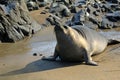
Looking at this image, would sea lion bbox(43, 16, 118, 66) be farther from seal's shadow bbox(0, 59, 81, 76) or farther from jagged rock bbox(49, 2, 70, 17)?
jagged rock bbox(49, 2, 70, 17)

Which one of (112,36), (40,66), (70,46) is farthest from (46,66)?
(112,36)

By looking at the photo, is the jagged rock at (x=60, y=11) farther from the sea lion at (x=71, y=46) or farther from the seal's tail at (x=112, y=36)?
the sea lion at (x=71, y=46)

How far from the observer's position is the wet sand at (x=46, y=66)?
6.48m

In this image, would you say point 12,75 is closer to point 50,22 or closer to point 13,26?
point 13,26

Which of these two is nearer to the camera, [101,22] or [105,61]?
[105,61]

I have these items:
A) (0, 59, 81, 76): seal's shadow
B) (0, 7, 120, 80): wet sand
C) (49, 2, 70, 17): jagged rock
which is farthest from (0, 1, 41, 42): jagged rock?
(0, 59, 81, 76): seal's shadow

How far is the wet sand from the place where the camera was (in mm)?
6477

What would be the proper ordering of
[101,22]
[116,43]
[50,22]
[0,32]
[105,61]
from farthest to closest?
1. [50,22]
2. [101,22]
3. [0,32]
4. [116,43]
5. [105,61]

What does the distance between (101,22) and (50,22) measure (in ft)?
6.10

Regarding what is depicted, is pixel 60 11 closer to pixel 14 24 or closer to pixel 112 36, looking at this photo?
pixel 14 24

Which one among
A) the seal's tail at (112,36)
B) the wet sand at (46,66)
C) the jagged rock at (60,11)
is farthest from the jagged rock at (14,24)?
the seal's tail at (112,36)

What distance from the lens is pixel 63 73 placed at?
21.9 ft

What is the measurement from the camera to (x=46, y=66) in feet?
24.1

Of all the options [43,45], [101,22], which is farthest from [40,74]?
[101,22]
